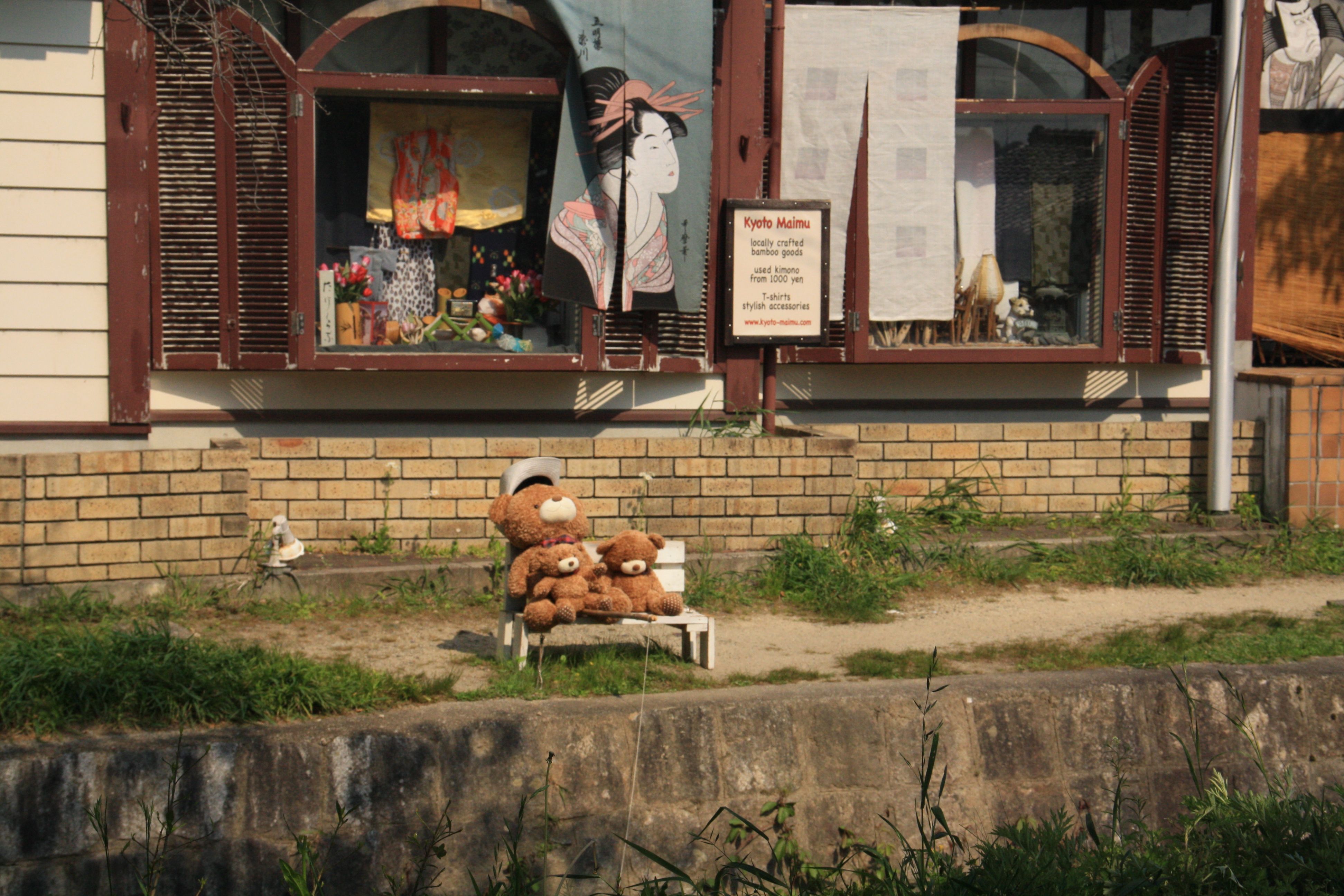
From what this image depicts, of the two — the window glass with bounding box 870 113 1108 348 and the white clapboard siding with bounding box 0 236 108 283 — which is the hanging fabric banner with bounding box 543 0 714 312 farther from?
the white clapboard siding with bounding box 0 236 108 283

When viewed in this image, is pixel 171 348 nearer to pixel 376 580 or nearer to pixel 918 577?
pixel 376 580

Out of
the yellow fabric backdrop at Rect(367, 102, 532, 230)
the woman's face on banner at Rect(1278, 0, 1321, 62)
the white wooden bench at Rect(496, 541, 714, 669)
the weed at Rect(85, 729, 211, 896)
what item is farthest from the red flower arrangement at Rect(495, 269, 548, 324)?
the woman's face on banner at Rect(1278, 0, 1321, 62)

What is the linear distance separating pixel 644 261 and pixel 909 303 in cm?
189

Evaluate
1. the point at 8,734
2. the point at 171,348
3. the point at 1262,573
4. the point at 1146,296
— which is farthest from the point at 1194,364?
the point at 8,734

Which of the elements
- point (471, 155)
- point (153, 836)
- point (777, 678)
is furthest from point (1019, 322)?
point (153, 836)

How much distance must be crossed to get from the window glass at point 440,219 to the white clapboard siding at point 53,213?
1.31 m

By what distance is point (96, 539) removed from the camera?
658 cm

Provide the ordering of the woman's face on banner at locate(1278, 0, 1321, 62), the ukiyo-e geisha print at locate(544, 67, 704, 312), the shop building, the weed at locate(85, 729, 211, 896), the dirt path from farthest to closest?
the woman's face on banner at locate(1278, 0, 1321, 62), the ukiyo-e geisha print at locate(544, 67, 704, 312), the shop building, the dirt path, the weed at locate(85, 729, 211, 896)

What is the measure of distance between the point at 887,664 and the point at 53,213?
5.57 metres

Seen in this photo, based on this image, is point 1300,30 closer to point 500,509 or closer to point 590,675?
point 500,509

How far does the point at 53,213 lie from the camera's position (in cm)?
752

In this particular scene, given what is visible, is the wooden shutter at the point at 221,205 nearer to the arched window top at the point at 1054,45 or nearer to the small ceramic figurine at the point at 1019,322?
the arched window top at the point at 1054,45

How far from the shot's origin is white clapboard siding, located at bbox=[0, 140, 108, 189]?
24.5 feet

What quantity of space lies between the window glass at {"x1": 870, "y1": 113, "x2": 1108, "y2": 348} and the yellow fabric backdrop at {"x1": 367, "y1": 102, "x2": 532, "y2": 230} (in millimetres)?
2670
